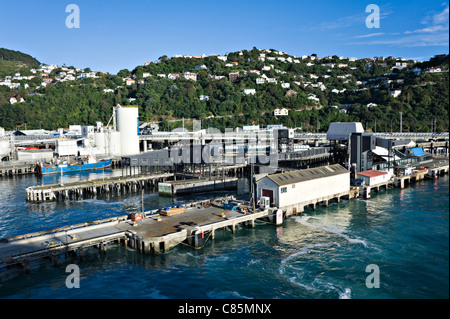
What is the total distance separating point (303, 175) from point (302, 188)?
236 centimetres

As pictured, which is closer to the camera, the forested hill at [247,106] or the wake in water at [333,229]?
the wake in water at [333,229]

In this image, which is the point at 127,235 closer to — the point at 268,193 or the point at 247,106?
the point at 268,193

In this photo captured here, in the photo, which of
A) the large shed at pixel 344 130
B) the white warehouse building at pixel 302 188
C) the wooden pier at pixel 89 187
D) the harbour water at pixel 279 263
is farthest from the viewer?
the large shed at pixel 344 130

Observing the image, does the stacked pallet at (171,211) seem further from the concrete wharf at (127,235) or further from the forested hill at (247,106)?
the forested hill at (247,106)

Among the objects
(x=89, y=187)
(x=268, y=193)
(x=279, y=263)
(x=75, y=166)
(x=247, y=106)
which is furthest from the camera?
(x=247, y=106)

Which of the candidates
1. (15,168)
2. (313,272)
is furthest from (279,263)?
(15,168)

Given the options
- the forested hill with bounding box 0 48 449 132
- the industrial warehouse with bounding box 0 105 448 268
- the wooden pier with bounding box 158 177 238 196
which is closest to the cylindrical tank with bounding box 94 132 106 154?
the industrial warehouse with bounding box 0 105 448 268

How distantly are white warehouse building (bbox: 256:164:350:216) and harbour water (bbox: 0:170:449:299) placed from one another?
6.57 feet

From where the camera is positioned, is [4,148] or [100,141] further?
[100,141]

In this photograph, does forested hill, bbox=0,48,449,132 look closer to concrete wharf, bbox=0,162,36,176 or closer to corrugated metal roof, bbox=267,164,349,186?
concrete wharf, bbox=0,162,36,176

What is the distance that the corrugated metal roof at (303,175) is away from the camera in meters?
46.7

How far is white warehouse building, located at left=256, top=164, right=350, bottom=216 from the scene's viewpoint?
46.2 m

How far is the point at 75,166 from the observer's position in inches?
3659

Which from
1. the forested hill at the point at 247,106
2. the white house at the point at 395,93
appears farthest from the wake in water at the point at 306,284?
the white house at the point at 395,93
